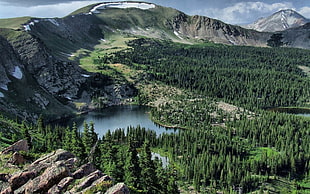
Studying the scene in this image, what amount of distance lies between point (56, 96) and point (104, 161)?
401ft

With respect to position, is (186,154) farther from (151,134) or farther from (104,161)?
(104,161)

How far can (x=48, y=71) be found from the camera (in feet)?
644

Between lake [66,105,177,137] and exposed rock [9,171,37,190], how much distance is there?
11025cm

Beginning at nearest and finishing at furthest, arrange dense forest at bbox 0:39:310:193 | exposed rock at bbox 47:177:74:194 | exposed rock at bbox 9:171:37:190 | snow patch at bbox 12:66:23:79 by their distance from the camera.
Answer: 1. exposed rock at bbox 47:177:74:194
2. exposed rock at bbox 9:171:37:190
3. dense forest at bbox 0:39:310:193
4. snow patch at bbox 12:66:23:79

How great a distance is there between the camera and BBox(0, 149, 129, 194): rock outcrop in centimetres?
3014

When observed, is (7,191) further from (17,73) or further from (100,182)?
(17,73)

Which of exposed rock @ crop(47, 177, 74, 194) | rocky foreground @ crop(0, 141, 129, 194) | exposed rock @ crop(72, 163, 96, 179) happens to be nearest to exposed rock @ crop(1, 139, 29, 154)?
rocky foreground @ crop(0, 141, 129, 194)

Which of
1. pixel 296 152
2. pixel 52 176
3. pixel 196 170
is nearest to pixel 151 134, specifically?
pixel 196 170

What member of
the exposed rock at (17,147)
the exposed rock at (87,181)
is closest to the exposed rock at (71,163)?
the exposed rock at (87,181)

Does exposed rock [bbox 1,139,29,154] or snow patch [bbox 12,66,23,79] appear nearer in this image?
exposed rock [bbox 1,139,29,154]

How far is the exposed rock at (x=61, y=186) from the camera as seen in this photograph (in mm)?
29917

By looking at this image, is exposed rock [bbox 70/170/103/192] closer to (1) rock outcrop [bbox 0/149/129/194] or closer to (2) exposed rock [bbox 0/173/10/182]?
(1) rock outcrop [bbox 0/149/129/194]

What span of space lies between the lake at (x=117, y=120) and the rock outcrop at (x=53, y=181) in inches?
4319

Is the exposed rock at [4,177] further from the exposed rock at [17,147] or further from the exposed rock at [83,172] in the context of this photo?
the exposed rock at [17,147]
